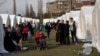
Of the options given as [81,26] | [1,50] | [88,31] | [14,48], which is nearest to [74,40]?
[88,31]

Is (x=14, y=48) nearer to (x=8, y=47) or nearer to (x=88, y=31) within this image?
(x=8, y=47)

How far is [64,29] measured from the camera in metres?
24.7

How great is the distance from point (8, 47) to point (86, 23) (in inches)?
420

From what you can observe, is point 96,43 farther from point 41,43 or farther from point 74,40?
point 74,40

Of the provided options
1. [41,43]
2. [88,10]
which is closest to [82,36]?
[88,10]

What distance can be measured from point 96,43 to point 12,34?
541cm

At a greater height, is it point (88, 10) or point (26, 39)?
point (88, 10)

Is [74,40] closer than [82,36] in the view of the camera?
Yes

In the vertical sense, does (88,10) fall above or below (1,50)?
above

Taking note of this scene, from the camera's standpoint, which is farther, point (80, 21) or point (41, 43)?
point (80, 21)

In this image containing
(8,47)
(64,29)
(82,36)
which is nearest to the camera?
(8,47)

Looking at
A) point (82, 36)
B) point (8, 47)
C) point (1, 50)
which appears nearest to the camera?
point (1, 50)

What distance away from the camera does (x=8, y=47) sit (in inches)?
825

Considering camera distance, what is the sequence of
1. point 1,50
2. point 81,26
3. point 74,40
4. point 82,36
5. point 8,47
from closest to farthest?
point 1,50, point 8,47, point 74,40, point 82,36, point 81,26
